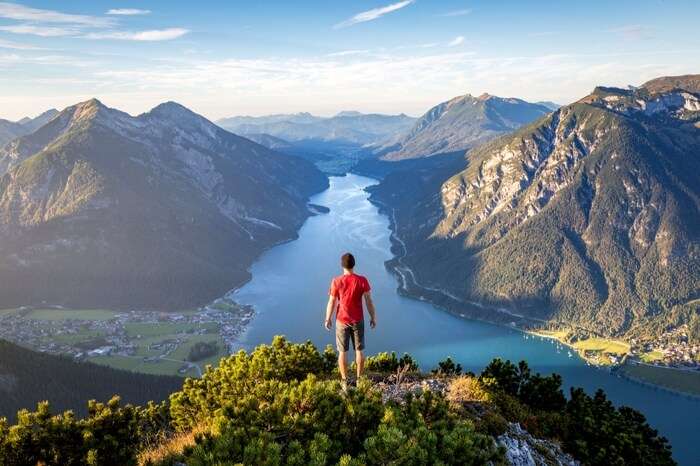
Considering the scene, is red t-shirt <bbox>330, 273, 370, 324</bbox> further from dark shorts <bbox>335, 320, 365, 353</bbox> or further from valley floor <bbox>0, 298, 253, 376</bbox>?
valley floor <bbox>0, 298, 253, 376</bbox>

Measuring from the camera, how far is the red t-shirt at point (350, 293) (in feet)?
62.7

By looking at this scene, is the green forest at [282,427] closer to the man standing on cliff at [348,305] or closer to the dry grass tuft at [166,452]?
the dry grass tuft at [166,452]

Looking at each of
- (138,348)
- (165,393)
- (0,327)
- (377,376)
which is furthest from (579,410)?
(0,327)

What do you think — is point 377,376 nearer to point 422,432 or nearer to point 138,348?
point 422,432

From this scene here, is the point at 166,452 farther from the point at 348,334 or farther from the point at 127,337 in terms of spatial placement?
the point at 127,337

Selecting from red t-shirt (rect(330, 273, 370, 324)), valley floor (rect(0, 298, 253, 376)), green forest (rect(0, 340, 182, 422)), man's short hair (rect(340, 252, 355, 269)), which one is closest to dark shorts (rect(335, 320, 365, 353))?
red t-shirt (rect(330, 273, 370, 324))

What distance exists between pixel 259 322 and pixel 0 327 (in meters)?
86.0

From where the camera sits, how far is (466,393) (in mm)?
23766

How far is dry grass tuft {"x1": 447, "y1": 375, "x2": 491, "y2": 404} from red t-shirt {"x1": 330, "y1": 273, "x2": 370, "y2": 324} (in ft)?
21.5

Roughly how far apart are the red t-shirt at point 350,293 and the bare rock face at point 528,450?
7.18 metres

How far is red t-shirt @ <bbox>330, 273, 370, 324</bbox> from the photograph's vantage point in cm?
1911

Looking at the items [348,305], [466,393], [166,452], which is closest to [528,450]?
[466,393]

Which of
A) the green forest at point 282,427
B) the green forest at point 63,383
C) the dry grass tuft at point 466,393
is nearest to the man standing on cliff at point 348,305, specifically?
the green forest at point 282,427

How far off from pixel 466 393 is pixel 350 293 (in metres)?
8.72
